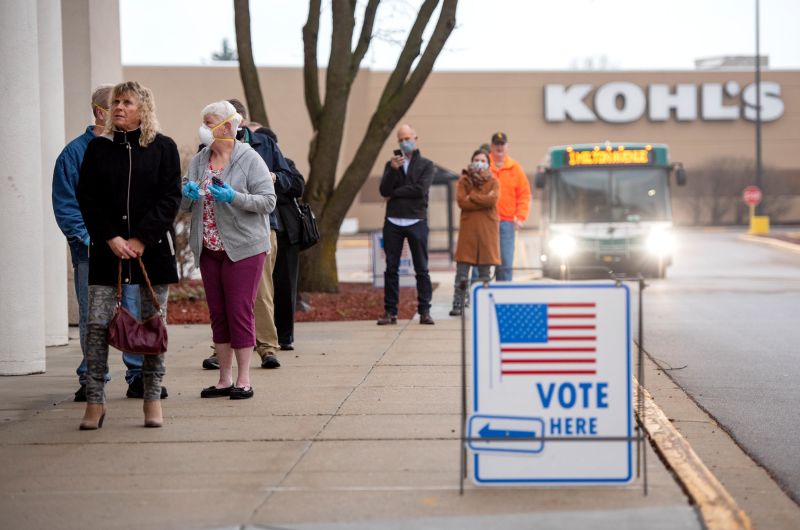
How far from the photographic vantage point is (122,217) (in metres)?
7.46

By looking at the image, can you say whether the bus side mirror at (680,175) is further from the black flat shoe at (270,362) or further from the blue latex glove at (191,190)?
the blue latex glove at (191,190)

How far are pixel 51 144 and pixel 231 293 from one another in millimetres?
3988

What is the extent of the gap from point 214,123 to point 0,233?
8.29 ft

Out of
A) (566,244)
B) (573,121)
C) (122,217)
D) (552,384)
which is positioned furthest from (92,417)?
(573,121)

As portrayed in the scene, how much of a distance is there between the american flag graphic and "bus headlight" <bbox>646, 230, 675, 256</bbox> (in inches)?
720

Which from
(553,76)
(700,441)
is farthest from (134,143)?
(553,76)

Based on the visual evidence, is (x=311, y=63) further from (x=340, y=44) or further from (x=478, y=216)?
(x=478, y=216)

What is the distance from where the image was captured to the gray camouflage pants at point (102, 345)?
739cm

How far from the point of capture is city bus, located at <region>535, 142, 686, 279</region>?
77.9ft

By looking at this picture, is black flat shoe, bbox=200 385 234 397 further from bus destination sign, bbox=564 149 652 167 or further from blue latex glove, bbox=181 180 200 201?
bus destination sign, bbox=564 149 652 167

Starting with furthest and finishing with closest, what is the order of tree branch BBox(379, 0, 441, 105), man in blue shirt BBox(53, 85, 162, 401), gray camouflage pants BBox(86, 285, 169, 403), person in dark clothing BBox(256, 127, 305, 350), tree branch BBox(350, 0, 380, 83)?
1. tree branch BBox(350, 0, 380, 83)
2. tree branch BBox(379, 0, 441, 105)
3. person in dark clothing BBox(256, 127, 305, 350)
4. man in blue shirt BBox(53, 85, 162, 401)
5. gray camouflage pants BBox(86, 285, 169, 403)

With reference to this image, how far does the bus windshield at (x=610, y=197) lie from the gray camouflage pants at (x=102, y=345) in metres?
17.1

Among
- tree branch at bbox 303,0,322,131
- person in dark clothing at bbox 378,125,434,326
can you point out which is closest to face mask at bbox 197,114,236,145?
person in dark clothing at bbox 378,125,434,326

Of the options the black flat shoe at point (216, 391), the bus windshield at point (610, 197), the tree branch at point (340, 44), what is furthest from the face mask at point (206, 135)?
the bus windshield at point (610, 197)
